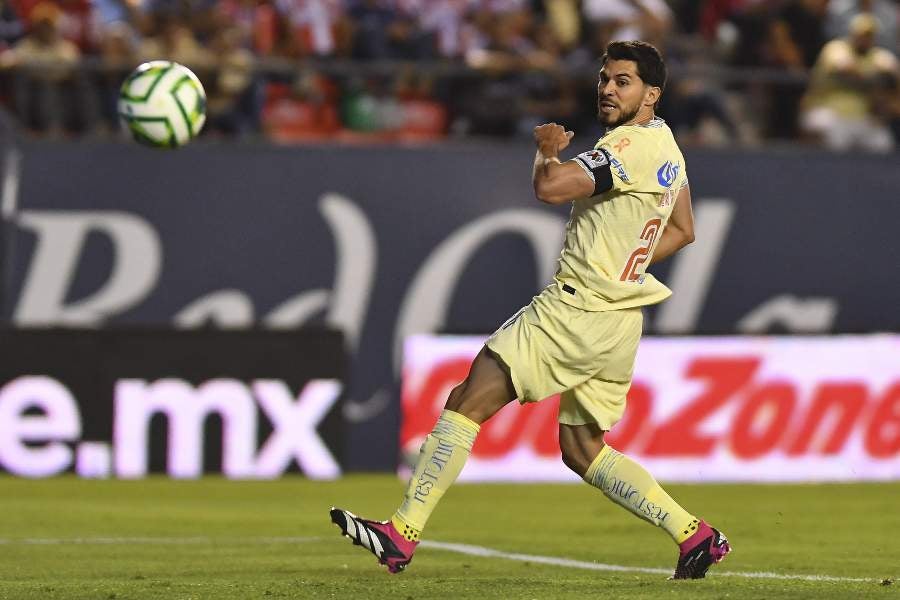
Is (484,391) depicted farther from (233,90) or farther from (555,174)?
(233,90)

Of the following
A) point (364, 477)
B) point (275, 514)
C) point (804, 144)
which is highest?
point (804, 144)

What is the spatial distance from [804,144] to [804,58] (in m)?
1.21

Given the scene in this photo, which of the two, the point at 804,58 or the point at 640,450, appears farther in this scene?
the point at 804,58

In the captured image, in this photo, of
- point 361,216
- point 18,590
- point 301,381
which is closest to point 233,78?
point 361,216

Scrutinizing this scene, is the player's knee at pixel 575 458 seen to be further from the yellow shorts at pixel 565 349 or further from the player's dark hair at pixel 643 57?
the player's dark hair at pixel 643 57

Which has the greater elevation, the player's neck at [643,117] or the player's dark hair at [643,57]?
the player's dark hair at [643,57]

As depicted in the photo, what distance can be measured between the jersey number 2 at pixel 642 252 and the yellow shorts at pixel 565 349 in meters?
0.15

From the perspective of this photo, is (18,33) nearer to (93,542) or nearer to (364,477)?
(364,477)

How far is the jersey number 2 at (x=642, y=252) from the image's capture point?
7.44 meters

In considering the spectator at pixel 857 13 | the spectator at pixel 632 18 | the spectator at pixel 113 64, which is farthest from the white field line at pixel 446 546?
the spectator at pixel 857 13

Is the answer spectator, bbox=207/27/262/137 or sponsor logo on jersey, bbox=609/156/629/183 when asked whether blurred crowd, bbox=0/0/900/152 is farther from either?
sponsor logo on jersey, bbox=609/156/629/183

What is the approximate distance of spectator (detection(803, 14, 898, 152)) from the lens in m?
17.1

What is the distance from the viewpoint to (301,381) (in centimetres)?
1491

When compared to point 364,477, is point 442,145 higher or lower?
higher
